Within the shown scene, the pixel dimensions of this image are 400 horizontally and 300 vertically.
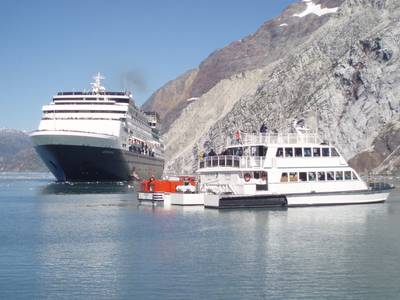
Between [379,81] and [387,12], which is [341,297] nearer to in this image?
[379,81]

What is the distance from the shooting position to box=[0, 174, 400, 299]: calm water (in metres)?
24.9

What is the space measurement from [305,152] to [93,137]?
158 feet

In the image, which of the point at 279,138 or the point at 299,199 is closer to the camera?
the point at 299,199

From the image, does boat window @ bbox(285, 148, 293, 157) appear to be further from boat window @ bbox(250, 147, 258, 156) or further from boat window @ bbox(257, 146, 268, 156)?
boat window @ bbox(250, 147, 258, 156)

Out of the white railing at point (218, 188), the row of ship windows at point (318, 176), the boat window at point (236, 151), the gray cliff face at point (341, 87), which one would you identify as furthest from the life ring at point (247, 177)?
the gray cliff face at point (341, 87)

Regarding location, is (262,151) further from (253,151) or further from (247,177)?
(247,177)

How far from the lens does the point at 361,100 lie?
433ft

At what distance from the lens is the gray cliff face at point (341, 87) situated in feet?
428

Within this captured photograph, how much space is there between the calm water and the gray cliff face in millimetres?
72208

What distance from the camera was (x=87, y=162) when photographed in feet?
318

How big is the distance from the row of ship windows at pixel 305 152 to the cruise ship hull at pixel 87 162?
47.6 meters

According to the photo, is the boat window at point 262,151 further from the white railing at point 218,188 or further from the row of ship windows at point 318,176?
the white railing at point 218,188

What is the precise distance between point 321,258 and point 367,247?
4.41m

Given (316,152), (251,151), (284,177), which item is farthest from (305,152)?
(251,151)
